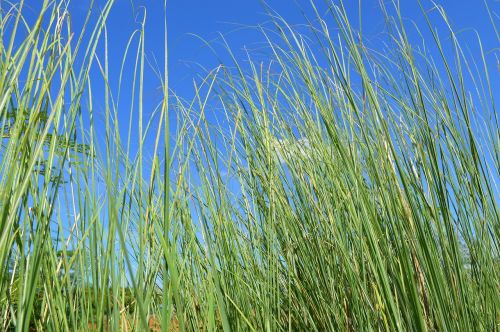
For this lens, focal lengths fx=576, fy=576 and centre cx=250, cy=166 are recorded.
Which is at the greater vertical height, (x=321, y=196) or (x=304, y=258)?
(x=321, y=196)

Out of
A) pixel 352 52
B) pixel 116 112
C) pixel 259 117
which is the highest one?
pixel 259 117

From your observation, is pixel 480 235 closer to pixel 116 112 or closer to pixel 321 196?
pixel 321 196

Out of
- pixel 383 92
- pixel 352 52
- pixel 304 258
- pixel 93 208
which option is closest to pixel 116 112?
pixel 93 208

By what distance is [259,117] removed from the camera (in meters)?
1.53

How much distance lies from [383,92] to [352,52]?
0.36 metres

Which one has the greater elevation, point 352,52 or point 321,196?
point 352,52

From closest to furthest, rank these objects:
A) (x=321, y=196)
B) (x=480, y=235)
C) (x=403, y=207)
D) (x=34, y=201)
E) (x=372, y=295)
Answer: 1. (x=34, y=201)
2. (x=403, y=207)
3. (x=480, y=235)
4. (x=372, y=295)
5. (x=321, y=196)

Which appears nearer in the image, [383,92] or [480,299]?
[480,299]

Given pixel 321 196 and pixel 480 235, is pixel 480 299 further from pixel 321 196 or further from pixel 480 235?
pixel 321 196

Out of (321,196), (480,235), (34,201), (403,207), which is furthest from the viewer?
(321,196)

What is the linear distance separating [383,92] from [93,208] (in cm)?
80

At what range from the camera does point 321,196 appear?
144cm

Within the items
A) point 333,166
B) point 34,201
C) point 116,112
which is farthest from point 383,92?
point 34,201

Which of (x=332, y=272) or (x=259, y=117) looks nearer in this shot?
(x=332, y=272)
